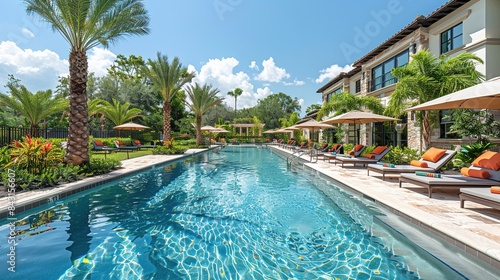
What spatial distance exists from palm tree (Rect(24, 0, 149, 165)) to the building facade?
573 inches

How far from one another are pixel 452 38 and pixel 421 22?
183cm

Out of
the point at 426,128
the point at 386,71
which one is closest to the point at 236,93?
the point at 386,71

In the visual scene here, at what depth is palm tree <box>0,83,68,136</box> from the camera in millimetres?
16891

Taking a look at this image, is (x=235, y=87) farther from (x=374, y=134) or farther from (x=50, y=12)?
(x=50, y=12)

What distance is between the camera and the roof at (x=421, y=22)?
1192 cm

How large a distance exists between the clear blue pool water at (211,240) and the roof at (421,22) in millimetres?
11418

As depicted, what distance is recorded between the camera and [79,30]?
29.7ft

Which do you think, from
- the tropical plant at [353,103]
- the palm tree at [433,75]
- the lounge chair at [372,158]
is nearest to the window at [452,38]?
the palm tree at [433,75]

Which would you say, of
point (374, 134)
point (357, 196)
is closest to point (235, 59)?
point (374, 134)

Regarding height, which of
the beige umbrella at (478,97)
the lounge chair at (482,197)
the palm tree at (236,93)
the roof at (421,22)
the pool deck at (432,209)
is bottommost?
the pool deck at (432,209)

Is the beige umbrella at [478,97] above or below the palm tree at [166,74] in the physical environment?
below

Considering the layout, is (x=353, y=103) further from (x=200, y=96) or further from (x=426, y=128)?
(x=200, y=96)

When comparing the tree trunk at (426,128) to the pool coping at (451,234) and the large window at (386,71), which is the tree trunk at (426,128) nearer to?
the large window at (386,71)

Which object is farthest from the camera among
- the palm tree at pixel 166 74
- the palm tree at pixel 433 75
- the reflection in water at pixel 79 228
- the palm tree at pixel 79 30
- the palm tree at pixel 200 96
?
the palm tree at pixel 200 96
